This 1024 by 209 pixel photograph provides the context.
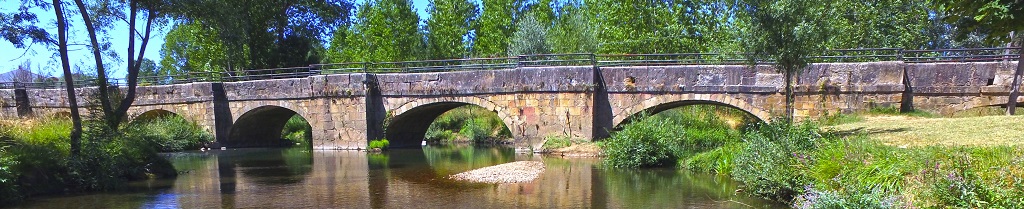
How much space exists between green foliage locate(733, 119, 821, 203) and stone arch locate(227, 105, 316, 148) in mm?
18737

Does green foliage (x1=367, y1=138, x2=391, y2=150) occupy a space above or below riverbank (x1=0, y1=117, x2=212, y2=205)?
below

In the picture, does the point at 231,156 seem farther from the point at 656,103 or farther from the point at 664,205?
the point at 664,205

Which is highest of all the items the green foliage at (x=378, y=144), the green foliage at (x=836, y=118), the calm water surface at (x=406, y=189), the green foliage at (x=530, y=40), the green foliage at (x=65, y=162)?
the green foliage at (x=530, y=40)

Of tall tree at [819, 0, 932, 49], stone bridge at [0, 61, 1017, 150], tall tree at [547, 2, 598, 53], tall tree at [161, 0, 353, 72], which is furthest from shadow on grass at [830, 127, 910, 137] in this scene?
tall tree at [161, 0, 353, 72]

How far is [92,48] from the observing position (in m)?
18.4

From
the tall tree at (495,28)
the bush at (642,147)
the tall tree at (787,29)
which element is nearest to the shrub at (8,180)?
the bush at (642,147)

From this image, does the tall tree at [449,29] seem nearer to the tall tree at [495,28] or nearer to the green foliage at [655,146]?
the tall tree at [495,28]

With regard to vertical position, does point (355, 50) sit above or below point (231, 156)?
above

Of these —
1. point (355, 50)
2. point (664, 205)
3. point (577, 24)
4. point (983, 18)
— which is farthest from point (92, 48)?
point (355, 50)

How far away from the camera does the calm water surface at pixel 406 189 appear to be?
13062mm

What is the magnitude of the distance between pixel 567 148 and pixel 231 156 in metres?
12.6

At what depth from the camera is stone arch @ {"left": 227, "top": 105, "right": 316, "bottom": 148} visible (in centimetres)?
2950

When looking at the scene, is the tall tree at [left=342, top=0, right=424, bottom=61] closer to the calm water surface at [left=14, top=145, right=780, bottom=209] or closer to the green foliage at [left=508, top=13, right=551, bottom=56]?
the green foliage at [left=508, top=13, right=551, bottom=56]

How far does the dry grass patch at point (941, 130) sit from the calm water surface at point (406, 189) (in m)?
3.42
